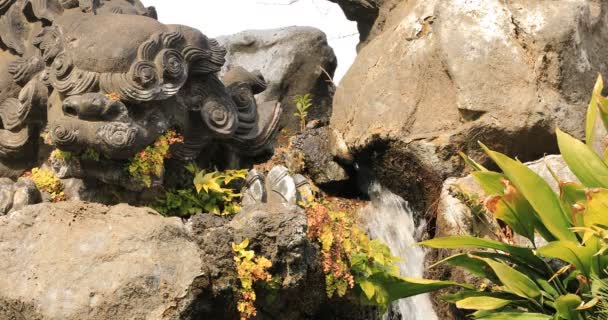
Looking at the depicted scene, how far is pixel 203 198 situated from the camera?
5633 millimetres

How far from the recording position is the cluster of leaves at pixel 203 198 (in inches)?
218

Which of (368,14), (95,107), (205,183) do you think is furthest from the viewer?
(368,14)

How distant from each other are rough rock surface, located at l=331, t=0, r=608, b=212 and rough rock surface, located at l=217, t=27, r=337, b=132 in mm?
998

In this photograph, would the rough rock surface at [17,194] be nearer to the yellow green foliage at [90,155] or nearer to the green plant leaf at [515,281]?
the yellow green foliage at [90,155]

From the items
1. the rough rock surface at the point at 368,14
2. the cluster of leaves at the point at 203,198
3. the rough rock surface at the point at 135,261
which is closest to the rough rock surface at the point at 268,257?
the rough rock surface at the point at 135,261

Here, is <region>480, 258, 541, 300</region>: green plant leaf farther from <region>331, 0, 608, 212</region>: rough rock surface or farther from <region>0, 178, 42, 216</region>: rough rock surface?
<region>0, 178, 42, 216</region>: rough rock surface

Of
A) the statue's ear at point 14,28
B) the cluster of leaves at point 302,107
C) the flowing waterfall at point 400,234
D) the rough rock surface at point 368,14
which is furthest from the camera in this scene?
the rough rock surface at point 368,14

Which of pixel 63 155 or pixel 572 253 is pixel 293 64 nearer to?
pixel 63 155

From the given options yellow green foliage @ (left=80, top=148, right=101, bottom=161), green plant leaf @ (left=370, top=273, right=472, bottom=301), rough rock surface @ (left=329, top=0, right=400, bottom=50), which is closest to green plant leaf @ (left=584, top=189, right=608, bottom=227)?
green plant leaf @ (left=370, top=273, right=472, bottom=301)

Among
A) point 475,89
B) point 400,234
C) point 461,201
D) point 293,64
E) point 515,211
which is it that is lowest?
point 400,234

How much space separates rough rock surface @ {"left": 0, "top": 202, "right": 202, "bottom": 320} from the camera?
4.20m

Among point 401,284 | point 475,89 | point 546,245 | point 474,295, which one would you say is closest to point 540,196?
point 546,245

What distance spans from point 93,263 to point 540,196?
2422 mm

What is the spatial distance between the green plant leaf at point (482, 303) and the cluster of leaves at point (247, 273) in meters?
1.25
